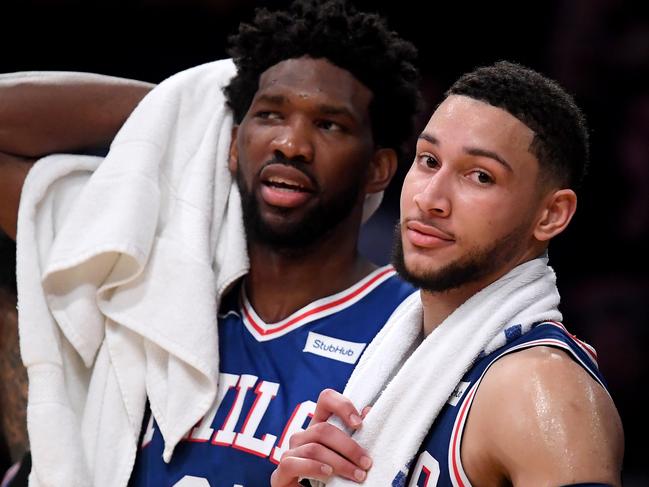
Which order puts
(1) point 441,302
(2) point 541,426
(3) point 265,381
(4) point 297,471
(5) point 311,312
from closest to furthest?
1. (2) point 541,426
2. (4) point 297,471
3. (1) point 441,302
4. (3) point 265,381
5. (5) point 311,312

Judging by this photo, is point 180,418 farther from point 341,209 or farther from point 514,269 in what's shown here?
point 514,269

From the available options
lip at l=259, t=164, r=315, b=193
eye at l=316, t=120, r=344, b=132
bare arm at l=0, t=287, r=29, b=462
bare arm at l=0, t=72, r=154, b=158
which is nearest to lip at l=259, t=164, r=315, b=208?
lip at l=259, t=164, r=315, b=193

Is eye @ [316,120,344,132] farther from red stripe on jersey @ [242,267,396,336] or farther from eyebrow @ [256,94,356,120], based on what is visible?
red stripe on jersey @ [242,267,396,336]

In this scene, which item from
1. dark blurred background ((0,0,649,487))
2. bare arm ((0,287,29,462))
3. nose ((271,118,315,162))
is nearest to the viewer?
nose ((271,118,315,162))

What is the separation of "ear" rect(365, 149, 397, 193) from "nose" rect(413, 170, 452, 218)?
61 centimetres

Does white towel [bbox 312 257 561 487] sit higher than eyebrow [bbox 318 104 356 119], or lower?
lower

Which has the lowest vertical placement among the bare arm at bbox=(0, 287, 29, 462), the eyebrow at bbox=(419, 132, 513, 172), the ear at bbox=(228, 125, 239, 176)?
the bare arm at bbox=(0, 287, 29, 462)

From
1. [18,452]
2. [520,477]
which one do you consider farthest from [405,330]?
[18,452]

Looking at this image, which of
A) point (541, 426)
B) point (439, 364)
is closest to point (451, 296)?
point (439, 364)

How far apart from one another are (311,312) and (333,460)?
0.63m

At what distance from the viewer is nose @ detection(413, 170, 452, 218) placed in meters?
1.41

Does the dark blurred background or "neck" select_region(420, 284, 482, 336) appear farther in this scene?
the dark blurred background

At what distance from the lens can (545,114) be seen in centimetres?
141

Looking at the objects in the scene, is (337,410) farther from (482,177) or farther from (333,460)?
(482,177)
